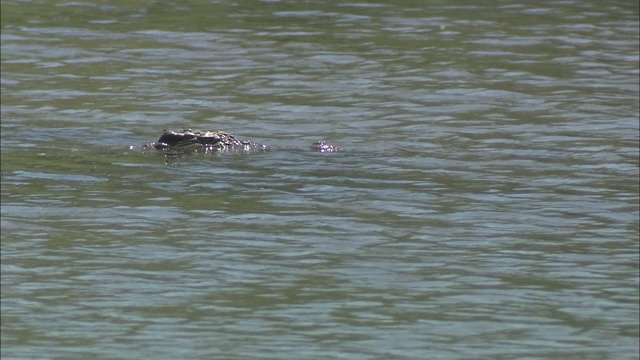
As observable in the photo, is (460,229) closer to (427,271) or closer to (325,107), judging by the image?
(427,271)

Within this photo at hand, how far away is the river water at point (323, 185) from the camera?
834 cm

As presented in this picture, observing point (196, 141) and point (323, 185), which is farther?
point (323, 185)

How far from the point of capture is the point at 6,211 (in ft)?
34.8

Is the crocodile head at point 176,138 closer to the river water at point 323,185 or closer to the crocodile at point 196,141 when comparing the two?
the crocodile at point 196,141

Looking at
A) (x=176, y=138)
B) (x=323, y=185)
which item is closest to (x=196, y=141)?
(x=176, y=138)

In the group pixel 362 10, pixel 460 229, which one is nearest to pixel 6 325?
pixel 460 229

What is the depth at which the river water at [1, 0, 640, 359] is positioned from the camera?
8.34 meters

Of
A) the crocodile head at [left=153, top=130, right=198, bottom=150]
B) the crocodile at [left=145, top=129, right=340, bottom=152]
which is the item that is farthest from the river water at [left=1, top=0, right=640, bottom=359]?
the crocodile head at [left=153, top=130, right=198, bottom=150]

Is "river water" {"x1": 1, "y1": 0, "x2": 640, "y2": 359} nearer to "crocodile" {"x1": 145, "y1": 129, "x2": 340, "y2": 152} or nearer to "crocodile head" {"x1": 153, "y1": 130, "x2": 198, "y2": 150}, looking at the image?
"crocodile" {"x1": 145, "y1": 129, "x2": 340, "y2": 152}

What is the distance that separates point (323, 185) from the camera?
1120 cm

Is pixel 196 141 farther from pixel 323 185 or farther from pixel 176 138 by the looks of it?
pixel 323 185

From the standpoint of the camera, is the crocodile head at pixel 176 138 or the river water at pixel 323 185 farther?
the crocodile head at pixel 176 138

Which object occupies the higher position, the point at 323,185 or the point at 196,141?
the point at 196,141

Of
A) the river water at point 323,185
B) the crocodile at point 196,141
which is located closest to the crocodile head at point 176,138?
the crocodile at point 196,141
